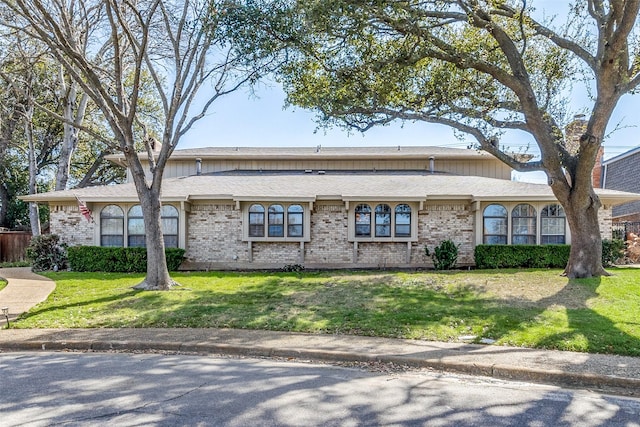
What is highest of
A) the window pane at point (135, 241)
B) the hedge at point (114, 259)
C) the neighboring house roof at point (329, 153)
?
the neighboring house roof at point (329, 153)

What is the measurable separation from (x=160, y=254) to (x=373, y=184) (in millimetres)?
8843

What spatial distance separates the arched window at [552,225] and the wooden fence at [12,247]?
24.0 metres

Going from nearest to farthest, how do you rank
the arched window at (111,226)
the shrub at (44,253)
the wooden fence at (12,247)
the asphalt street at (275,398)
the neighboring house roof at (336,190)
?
1. the asphalt street at (275,398)
2. the neighboring house roof at (336,190)
3. the shrub at (44,253)
4. the arched window at (111,226)
5. the wooden fence at (12,247)

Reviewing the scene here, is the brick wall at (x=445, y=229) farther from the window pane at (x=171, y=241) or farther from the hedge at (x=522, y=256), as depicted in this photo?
the window pane at (x=171, y=241)

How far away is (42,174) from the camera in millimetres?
32781

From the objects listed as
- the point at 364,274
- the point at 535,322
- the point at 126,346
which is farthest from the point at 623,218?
the point at 126,346

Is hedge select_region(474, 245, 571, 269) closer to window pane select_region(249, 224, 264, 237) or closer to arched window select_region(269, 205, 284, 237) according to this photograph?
arched window select_region(269, 205, 284, 237)

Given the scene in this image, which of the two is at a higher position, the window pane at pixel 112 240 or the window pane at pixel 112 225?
the window pane at pixel 112 225

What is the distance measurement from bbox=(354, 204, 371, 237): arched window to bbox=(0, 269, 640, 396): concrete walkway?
8997 millimetres

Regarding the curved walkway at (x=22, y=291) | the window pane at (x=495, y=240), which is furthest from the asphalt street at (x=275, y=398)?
the window pane at (x=495, y=240)

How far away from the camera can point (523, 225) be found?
16.1 meters

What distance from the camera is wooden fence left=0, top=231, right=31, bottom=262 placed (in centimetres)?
2250

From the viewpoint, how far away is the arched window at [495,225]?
1617 cm

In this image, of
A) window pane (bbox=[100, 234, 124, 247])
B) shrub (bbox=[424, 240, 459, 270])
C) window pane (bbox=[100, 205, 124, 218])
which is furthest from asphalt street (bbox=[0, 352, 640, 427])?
window pane (bbox=[100, 205, 124, 218])
